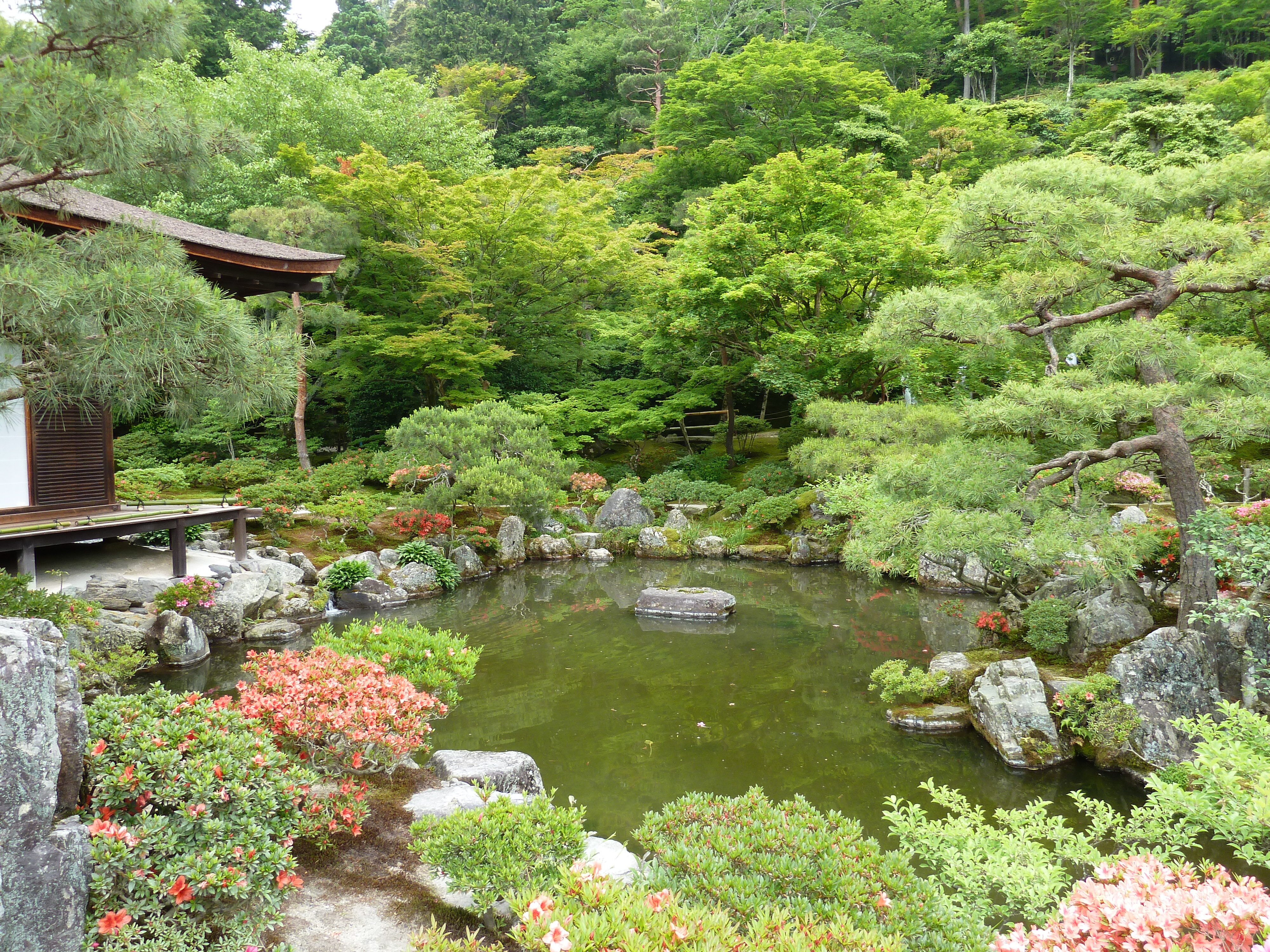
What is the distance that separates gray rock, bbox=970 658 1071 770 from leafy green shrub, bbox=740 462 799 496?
9.32m

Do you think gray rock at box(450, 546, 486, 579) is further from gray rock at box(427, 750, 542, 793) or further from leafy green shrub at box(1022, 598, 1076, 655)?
leafy green shrub at box(1022, 598, 1076, 655)

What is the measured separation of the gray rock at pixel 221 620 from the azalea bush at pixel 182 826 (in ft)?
22.9

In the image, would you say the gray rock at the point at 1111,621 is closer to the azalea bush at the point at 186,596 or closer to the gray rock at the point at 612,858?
the gray rock at the point at 612,858

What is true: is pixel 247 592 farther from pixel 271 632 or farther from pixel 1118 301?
pixel 1118 301

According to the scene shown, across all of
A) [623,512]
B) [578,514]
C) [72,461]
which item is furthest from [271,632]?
[623,512]

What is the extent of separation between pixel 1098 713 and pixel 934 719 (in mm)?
1338

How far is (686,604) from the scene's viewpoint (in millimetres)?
10820

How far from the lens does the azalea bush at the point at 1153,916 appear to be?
1788mm

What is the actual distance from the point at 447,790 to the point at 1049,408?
547 cm

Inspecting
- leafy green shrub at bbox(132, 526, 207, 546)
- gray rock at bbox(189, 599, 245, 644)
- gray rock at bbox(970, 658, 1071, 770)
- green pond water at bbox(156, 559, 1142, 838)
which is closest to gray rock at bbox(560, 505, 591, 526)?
green pond water at bbox(156, 559, 1142, 838)

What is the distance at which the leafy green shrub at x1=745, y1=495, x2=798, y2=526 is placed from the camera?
48.8 feet

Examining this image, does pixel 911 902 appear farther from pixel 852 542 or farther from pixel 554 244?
pixel 554 244

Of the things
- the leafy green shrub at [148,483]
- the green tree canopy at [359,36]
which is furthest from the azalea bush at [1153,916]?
the green tree canopy at [359,36]

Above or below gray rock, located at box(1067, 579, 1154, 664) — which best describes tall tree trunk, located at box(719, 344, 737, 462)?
above
